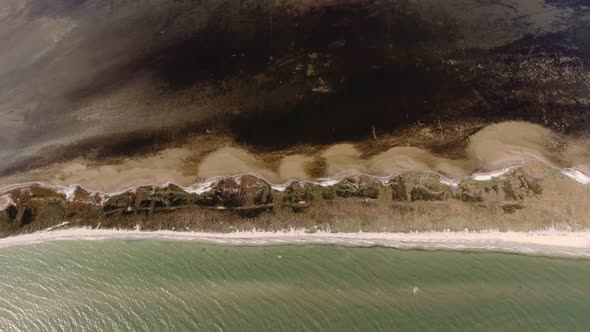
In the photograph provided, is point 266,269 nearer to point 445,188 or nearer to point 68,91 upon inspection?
point 445,188

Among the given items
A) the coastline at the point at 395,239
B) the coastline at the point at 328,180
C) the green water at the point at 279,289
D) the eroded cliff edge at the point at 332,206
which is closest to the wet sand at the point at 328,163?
the coastline at the point at 328,180

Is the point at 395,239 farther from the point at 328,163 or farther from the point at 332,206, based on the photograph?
the point at 328,163

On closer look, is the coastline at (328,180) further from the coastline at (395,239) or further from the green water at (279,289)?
the green water at (279,289)

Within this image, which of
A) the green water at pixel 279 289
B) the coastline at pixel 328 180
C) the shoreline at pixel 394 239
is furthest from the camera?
the coastline at pixel 328 180

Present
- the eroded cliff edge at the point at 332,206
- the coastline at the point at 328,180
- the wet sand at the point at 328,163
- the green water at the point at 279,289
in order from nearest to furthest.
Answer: the green water at the point at 279,289 < the eroded cliff edge at the point at 332,206 < the coastline at the point at 328,180 < the wet sand at the point at 328,163

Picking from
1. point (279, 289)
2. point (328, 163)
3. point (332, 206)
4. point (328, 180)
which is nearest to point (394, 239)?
point (332, 206)

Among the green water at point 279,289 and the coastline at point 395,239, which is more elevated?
the coastline at point 395,239

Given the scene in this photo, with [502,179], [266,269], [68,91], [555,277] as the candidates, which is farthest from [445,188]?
[68,91]

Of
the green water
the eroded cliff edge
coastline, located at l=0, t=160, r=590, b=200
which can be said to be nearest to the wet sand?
coastline, located at l=0, t=160, r=590, b=200
